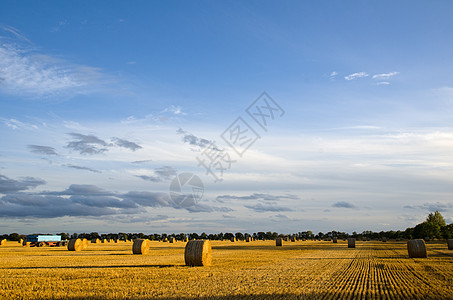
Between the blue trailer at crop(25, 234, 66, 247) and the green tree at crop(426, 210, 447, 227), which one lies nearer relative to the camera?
the blue trailer at crop(25, 234, 66, 247)

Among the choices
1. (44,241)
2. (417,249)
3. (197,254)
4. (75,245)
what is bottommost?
(417,249)

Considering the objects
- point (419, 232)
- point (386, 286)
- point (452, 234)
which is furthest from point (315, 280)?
point (419, 232)

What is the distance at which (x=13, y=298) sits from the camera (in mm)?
12789

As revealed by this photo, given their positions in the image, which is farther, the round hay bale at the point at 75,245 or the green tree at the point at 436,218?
the green tree at the point at 436,218

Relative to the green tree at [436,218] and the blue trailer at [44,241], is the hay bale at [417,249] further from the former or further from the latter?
the green tree at [436,218]

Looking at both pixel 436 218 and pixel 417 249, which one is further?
pixel 436 218

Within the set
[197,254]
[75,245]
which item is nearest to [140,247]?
[75,245]

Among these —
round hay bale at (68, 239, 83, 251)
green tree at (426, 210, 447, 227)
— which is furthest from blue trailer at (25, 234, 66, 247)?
green tree at (426, 210, 447, 227)

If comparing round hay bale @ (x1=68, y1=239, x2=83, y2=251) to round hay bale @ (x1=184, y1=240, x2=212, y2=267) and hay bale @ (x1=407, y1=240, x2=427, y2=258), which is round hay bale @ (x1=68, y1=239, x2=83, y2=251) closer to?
round hay bale @ (x1=184, y1=240, x2=212, y2=267)

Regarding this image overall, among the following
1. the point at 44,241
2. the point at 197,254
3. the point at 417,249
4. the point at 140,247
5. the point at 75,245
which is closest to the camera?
the point at 197,254

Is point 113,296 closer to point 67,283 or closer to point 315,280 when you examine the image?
point 67,283

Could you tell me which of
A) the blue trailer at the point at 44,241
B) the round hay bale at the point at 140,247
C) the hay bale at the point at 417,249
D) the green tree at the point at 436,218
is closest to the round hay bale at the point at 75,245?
the round hay bale at the point at 140,247

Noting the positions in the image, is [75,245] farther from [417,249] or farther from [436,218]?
[436,218]

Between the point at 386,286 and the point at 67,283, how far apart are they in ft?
42.1
